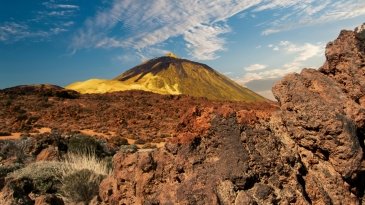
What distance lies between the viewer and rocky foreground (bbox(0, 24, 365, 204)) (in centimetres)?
483

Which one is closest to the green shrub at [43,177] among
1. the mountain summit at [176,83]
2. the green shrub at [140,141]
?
the green shrub at [140,141]

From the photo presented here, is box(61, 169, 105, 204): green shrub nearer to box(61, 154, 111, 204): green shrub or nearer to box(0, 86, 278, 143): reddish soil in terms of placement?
box(61, 154, 111, 204): green shrub

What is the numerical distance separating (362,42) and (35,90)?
4922cm

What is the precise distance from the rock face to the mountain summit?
57.7 m

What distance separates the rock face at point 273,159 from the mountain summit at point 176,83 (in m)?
57.7

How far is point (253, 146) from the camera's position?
510 centimetres

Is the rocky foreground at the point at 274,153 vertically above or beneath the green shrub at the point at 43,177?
above

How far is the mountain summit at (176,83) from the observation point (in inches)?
2619

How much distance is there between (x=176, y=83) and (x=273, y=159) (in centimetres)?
6976

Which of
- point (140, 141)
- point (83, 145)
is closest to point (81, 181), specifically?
point (83, 145)

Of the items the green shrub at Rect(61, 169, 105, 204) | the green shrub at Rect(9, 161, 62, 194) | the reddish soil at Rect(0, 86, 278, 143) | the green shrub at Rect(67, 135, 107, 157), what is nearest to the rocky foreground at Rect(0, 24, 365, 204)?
the green shrub at Rect(61, 169, 105, 204)

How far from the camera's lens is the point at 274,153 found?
5.08 meters

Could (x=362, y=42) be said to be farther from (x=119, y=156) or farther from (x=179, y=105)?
(x=179, y=105)

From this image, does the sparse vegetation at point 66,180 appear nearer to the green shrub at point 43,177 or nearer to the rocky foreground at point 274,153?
the green shrub at point 43,177
